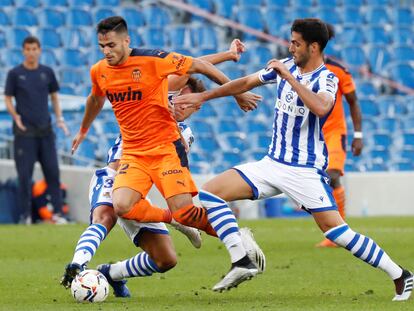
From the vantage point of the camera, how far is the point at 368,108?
24109 mm

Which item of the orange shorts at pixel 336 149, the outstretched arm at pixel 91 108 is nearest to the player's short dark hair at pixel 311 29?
the outstretched arm at pixel 91 108

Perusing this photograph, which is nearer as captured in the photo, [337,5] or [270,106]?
[270,106]

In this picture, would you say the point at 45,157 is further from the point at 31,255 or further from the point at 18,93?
the point at 31,255

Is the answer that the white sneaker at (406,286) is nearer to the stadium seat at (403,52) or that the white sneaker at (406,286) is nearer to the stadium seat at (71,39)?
the stadium seat at (71,39)

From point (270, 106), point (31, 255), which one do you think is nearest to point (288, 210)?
point (270, 106)

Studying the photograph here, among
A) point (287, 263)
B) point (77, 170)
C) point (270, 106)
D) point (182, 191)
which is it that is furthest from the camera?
point (270, 106)

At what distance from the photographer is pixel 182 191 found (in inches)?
340

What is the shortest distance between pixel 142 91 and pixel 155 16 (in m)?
16.0

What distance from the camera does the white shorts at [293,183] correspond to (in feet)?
27.9

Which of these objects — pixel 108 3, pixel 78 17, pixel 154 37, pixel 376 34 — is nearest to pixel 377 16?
pixel 376 34

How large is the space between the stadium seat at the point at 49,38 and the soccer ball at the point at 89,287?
15174 mm

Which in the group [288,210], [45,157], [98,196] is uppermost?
[98,196]

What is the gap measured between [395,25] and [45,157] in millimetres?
11903

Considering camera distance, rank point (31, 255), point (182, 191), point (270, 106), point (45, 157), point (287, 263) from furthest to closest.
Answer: point (270, 106)
point (45, 157)
point (31, 255)
point (287, 263)
point (182, 191)
